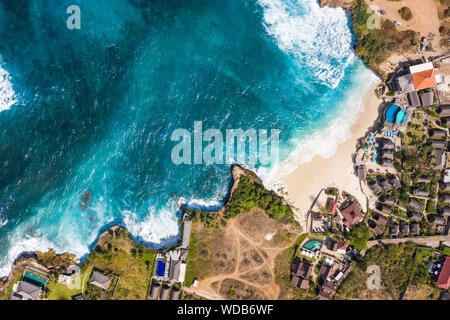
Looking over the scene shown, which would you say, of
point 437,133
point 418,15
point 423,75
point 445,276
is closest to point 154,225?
point 445,276

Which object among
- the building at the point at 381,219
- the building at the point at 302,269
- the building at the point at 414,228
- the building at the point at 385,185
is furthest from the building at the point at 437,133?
the building at the point at 302,269

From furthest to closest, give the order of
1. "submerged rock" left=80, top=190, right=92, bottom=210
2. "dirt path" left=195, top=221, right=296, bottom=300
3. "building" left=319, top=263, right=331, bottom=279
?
"submerged rock" left=80, top=190, right=92, bottom=210 < "dirt path" left=195, top=221, right=296, bottom=300 < "building" left=319, top=263, right=331, bottom=279

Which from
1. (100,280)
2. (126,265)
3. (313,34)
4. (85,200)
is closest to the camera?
(100,280)

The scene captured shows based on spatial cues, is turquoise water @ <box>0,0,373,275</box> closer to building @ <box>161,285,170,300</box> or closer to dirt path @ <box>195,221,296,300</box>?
building @ <box>161,285,170,300</box>

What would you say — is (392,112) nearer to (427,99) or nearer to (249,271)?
(427,99)

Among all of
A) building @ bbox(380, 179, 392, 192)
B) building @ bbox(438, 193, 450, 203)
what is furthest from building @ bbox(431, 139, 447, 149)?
building @ bbox(380, 179, 392, 192)

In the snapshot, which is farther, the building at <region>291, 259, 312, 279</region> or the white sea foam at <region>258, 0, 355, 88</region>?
the white sea foam at <region>258, 0, 355, 88</region>

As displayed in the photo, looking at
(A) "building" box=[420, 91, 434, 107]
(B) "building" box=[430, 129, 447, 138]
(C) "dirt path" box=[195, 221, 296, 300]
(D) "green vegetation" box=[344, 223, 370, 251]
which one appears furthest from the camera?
(C) "dirt path" box=[195, 221, 296, 300]

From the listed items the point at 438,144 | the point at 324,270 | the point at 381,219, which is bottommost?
the point at 324,270
